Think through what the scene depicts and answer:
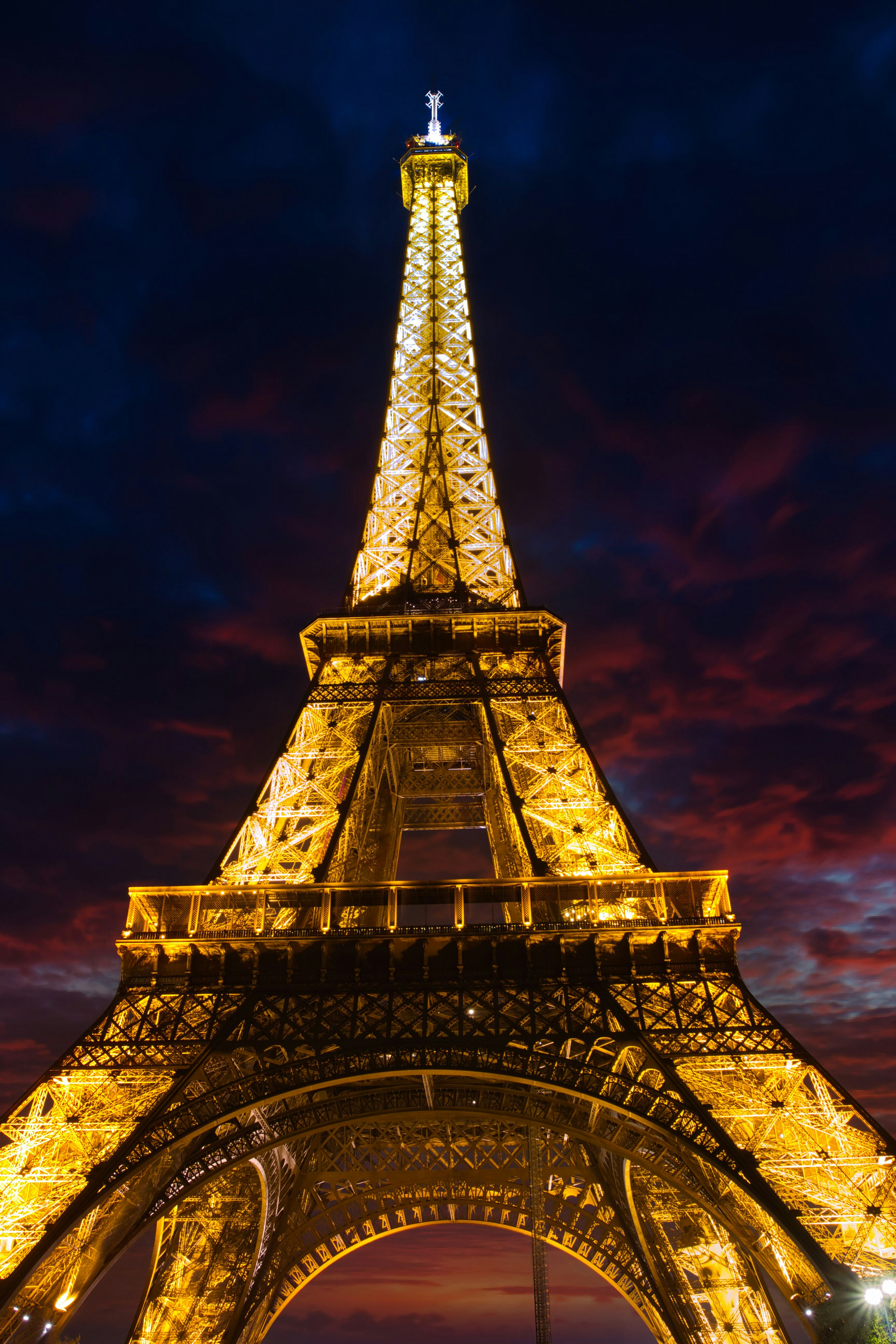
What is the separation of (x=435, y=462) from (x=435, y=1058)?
2697 centimetres

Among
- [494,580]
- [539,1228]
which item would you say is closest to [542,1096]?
[539,1228]

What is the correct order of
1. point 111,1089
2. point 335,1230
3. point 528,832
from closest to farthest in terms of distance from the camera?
point 111,1089
point 528,832
point 335,1230

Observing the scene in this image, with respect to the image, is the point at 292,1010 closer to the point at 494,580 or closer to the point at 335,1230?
the point at 335,1230

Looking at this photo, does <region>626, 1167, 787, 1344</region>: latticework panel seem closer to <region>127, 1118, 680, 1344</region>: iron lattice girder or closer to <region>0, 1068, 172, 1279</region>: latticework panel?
<region>127, 1118, 680, 1344</region>: iron lattice girder

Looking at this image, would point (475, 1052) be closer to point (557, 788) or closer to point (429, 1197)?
point (557, 788)

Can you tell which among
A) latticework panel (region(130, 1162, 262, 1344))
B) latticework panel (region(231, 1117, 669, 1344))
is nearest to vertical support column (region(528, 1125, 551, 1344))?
latticework panel (region(231, 1117, 669, 1344))

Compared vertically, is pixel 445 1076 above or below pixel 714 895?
below

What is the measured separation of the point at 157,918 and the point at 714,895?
43.8 ft

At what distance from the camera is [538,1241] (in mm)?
36812

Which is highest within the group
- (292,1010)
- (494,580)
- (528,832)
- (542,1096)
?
(494,580)

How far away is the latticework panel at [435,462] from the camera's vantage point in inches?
1449

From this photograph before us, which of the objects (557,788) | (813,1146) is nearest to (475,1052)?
(813,1146)

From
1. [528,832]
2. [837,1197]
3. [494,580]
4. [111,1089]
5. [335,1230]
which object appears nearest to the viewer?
[837,1197]

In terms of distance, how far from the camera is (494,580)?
36.6 m
